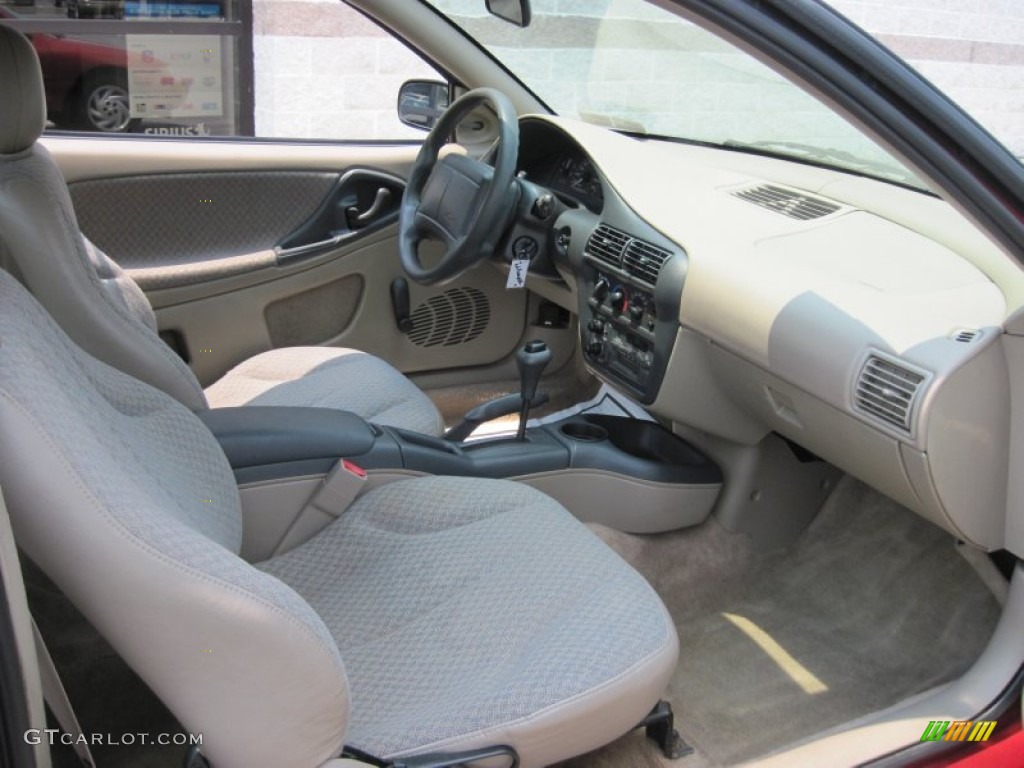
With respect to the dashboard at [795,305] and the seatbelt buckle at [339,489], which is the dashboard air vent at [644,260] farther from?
the seatbelt buckle at [339,489]

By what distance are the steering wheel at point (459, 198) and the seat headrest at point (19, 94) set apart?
946 mm

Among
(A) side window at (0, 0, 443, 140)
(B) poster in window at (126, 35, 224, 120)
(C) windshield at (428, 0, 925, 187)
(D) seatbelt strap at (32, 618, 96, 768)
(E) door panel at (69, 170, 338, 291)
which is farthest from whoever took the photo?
(B) poster in window at (126, 35, 224, 120)

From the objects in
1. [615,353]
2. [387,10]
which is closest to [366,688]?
[615,353]

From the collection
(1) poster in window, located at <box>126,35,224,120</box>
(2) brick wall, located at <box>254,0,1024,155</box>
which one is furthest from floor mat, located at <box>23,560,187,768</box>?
(1) poster in window, located at <box>126,35,224,120</box>

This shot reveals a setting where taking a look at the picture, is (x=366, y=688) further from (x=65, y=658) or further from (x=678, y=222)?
(x=678, y=222)

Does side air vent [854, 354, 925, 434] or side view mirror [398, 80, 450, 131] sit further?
side view mirror [398, 80, 450, 131]

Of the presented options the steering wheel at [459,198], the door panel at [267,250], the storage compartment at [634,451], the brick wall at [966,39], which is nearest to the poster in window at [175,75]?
the door panel at [267,250]

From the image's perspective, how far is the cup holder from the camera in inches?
88.0

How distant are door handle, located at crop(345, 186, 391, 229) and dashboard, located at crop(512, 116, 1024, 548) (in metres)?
0.42

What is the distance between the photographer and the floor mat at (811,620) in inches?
74.1

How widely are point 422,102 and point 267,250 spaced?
0.55m

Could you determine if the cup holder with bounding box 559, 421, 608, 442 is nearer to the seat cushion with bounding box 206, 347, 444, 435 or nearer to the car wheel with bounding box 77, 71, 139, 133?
the seat cushion with bounding box 206, 347, 444, 435

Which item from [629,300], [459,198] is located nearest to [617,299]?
[629,300]

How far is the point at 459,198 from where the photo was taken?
2377 millimetres
